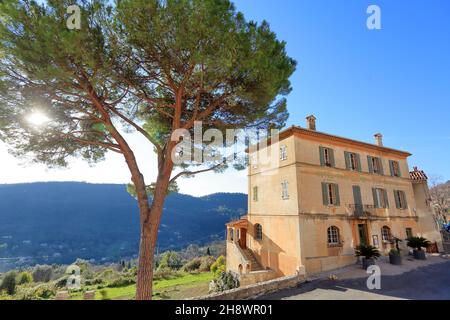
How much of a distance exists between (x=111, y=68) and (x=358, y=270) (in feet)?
52.8

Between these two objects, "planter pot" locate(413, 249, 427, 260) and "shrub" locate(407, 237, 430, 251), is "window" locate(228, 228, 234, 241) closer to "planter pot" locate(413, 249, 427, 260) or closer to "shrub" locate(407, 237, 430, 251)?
"shrub" locate(407, 237, 430, 251)

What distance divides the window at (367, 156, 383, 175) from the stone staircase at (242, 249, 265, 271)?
38.5ft

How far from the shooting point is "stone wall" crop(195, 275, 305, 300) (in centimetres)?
875

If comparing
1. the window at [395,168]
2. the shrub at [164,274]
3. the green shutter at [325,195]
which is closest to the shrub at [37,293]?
the shrub at [164,274]

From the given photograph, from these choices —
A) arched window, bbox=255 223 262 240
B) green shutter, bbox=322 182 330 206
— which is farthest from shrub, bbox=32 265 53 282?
green shutter, bbox=322 182 330 206

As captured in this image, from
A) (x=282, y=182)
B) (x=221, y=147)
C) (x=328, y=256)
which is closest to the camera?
(x=221, y=147)

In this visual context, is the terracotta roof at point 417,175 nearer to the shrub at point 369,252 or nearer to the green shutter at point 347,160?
the green shutter at point 347,160

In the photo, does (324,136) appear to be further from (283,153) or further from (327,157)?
(283,153)

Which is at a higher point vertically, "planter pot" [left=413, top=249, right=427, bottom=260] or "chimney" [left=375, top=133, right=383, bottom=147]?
"chimney" [left=375, top=133, right=383, bottom=147]

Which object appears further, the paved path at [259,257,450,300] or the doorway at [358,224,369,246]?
the doorway at [358,224,369,246]

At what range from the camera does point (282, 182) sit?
638 inches

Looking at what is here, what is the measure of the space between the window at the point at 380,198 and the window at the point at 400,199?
164cm
